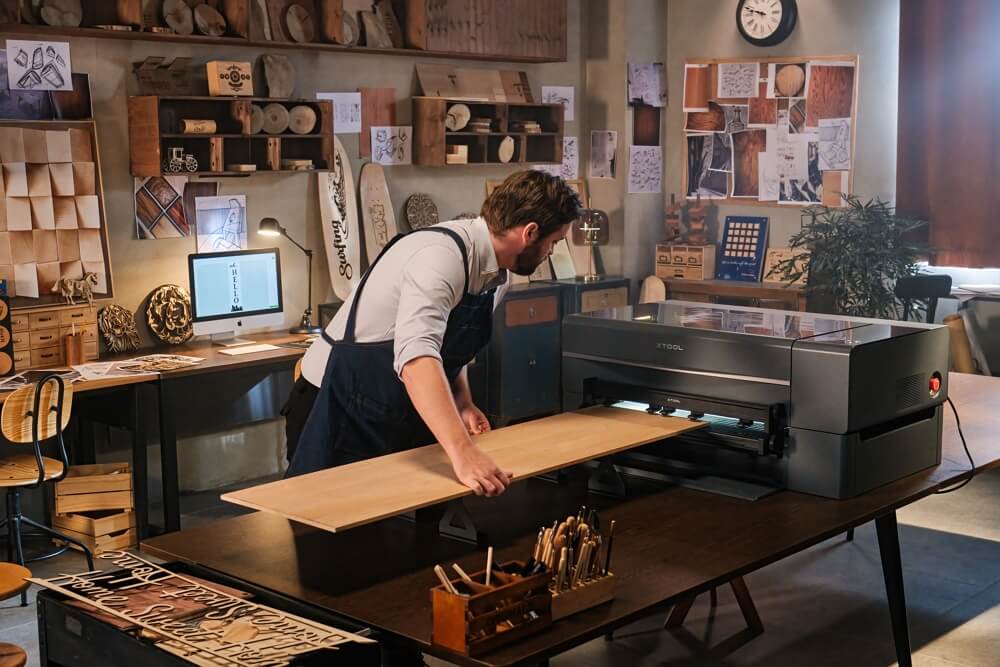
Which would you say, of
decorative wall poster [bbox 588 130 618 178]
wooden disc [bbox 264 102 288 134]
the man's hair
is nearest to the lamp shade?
wooden disc [bbox 264 102 288 134]

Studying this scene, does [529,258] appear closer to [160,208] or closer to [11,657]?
[11,657]

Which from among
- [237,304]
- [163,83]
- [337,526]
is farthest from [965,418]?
[163,83]

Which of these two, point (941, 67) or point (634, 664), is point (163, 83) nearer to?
point (634, 664)

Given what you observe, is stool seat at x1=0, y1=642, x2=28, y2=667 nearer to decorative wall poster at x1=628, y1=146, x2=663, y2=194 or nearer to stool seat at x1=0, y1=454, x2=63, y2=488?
stool seat at x1=0, y1=454, x2=63, y2=488

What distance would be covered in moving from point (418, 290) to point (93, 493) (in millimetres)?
3022

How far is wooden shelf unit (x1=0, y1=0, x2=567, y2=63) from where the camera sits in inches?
210

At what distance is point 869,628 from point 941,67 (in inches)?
151

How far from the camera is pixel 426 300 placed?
2.69 m

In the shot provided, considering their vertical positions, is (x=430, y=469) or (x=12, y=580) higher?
(x=430, y=469)

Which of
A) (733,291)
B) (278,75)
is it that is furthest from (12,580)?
(733,291)

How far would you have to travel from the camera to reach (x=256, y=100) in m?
5.77

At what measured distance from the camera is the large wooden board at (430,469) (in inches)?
91.6

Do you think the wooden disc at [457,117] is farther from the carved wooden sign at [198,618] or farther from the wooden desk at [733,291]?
the carved wooden sign at [198,618]

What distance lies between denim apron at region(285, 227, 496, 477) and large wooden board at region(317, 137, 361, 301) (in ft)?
10.8
